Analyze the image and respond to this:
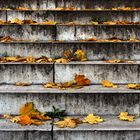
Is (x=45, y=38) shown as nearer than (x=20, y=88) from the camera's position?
No

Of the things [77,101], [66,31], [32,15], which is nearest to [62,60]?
[77,101]

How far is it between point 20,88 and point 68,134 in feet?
3.25

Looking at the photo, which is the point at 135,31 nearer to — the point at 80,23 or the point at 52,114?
the point at 80,23

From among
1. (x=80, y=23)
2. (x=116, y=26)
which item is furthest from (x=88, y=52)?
(x=80, y=23)

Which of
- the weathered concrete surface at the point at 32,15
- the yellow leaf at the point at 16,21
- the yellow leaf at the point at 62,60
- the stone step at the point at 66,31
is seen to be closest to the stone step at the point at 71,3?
the weathered concrete surface at the point at 32,15

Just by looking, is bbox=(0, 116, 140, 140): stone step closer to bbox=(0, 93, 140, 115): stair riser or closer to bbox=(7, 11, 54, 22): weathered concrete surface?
bbox=(0, 93, 140, 115): stair riser

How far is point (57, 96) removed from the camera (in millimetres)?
4215

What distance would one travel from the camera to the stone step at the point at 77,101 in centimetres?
420

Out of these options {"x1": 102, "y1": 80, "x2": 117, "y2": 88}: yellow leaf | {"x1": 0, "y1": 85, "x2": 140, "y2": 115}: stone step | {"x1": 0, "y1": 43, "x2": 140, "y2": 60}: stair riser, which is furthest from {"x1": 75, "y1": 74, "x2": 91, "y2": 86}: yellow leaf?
{"x1": 0, "y1": 43, "x2": 140, "y2": 60}: stair riser

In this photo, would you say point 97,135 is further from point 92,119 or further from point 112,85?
point 112,85

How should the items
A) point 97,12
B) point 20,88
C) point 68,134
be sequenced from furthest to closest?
point 97,12
point 20,88
point 68,134

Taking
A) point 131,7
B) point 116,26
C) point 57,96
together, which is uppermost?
point 131,7

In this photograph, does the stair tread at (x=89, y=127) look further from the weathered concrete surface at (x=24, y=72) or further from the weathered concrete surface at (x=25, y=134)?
the weathered concrete surface at (x=24, y=72)

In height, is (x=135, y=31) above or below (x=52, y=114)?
above
